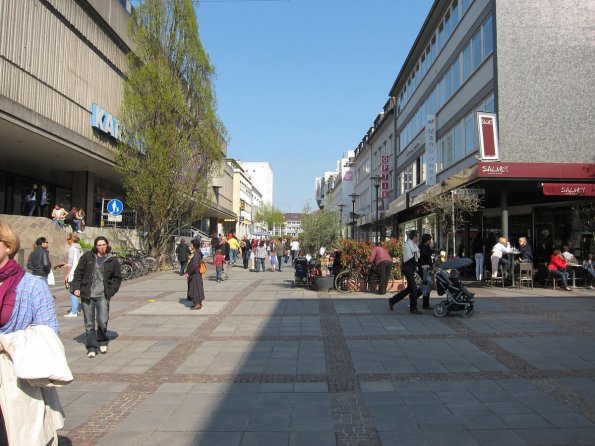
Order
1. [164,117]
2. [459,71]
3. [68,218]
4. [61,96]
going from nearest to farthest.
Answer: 1. [61,96]
2. [68,218]
3. [459,71]
4. [164,117]

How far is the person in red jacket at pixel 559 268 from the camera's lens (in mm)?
15078

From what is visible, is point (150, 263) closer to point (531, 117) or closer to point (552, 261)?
point (552, 261)

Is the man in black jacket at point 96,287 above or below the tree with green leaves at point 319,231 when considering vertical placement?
below

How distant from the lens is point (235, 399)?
A: 5379 mm

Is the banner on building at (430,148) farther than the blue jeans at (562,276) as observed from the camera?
Yes

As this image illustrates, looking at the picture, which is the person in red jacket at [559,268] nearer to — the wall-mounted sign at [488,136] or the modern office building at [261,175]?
the wall-mounted sign at [488,136]

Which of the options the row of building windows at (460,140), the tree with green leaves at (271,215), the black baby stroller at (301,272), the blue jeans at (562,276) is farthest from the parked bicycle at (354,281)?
the tree with green leaves at (271,215)

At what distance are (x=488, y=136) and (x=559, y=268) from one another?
15.9 feet

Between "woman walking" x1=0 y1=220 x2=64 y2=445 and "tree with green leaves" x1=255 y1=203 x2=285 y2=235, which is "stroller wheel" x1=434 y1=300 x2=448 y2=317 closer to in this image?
"woman walking" x1=0 y1=220 x2=64 y2=445

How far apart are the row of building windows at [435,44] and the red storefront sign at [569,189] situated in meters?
9.62

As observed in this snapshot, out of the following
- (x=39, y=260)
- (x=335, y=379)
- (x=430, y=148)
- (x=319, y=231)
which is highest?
(x=430, y=148)

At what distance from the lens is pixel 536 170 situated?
51.9ft

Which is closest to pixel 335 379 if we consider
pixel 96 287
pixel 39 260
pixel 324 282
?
pixel 96 287

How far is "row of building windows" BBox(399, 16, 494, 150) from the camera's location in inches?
747
